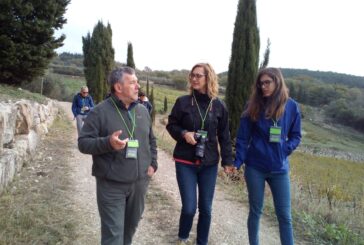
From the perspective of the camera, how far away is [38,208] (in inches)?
198

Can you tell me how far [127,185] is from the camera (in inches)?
125

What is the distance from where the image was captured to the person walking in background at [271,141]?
146 inches

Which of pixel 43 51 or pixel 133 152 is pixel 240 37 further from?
pixel 133 152

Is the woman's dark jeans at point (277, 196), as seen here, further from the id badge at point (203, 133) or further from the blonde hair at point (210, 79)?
the blonde hair at point (210, 79)

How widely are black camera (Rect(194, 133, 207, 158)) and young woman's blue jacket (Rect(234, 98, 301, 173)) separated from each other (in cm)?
38

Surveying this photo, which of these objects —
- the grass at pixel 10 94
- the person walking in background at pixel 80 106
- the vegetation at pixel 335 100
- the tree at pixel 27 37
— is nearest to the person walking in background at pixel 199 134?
the grass at pixel 10 94

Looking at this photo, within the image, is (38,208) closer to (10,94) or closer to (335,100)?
(10,94)

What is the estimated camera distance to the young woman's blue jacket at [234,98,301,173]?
370cm

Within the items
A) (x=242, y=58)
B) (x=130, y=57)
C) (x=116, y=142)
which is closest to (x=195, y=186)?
(x=116, y=142)

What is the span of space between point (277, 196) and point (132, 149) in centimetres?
168

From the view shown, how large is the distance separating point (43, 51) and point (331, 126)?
71891 millimetres

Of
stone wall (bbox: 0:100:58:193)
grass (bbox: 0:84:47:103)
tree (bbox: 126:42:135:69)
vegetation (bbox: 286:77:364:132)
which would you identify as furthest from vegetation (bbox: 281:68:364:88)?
stone wall (bbox: 0:100:58:193)

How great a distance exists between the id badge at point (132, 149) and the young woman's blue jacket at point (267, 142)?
1.28 metres

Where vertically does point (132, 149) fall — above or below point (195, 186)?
above
